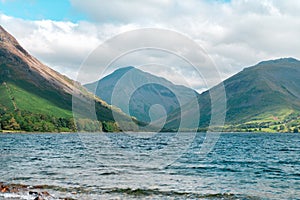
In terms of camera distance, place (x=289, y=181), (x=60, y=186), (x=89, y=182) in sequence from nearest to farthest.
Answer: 1. (x=60, y=186)
2. (x=89, y=182)
3. (x=289, y=181)

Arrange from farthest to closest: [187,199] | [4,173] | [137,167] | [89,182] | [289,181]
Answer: [137,167] < [4,173] < [289,181] < [89,182] < [187,199]

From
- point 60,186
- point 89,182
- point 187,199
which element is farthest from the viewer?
point 89,182

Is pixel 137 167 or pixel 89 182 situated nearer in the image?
pixel 89 182

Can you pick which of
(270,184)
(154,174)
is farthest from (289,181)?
(154,174)

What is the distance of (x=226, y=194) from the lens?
34.0 m

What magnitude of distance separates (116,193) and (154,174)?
12.4m

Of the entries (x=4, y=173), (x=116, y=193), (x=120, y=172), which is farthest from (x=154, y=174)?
(x=4, y=173)

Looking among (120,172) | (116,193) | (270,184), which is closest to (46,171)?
(120,172)

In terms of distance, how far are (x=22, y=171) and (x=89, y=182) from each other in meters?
14.1

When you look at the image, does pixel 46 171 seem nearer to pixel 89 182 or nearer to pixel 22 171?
pixel 22 171

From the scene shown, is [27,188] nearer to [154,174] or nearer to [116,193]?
[116,193]

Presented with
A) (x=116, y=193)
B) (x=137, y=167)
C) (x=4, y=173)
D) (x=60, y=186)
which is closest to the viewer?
(x=116, y=193)

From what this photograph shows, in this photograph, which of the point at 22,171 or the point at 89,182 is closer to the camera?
the point at 89,182

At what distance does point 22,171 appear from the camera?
158 feet
